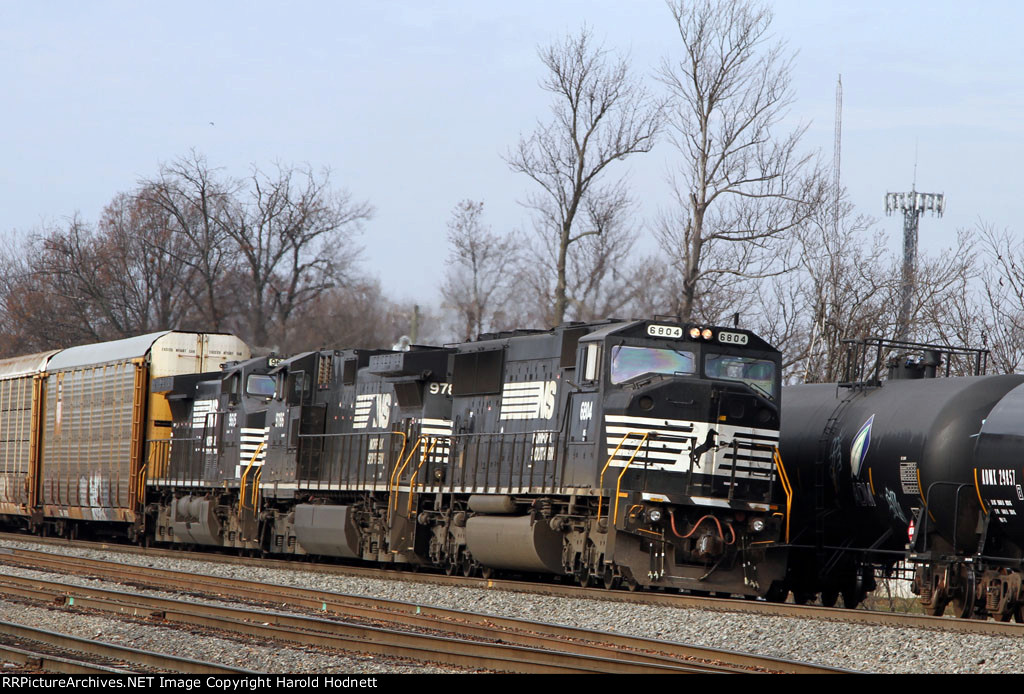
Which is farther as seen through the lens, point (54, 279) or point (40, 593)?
point (54, 279)

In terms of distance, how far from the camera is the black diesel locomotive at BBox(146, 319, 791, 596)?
51.1ft

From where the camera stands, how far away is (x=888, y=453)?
50.5ft

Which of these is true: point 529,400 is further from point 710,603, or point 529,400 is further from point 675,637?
point 675,637

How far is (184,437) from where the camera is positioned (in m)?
26.7

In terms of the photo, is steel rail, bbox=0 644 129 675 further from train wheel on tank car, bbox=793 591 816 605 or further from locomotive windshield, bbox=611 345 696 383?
train wheel on tank car, bbox=793 591 816 605

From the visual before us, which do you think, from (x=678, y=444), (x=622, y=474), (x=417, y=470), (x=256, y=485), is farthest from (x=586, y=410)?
(x=256, y=485)

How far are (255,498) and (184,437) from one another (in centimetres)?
351

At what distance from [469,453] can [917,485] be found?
265 inches

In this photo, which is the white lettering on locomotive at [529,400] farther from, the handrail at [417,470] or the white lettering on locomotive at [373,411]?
the white lettering on locomotive at [373,411]

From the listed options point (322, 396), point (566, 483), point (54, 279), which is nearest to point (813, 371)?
point (322, 396)

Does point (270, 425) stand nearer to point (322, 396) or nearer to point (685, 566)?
point (322, 396)

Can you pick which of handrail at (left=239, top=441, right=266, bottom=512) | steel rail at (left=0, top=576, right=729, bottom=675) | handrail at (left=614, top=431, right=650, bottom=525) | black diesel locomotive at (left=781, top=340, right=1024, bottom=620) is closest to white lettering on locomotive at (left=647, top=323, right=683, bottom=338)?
handrail at (left=614, top=431, right=650, bottom=525)

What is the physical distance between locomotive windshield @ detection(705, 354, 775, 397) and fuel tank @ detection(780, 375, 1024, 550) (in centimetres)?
129

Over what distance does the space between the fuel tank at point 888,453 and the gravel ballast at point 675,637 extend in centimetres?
289
